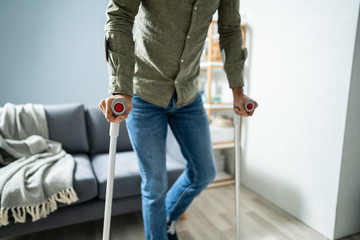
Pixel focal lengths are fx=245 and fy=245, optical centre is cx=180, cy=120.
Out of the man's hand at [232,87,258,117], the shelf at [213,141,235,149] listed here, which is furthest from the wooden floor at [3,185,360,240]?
the man's hand at [232,87,258,117]

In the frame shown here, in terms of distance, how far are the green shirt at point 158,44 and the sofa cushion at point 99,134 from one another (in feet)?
3.42

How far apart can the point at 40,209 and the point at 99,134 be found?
0.74 metres

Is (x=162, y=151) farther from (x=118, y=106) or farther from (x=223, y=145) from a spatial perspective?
(x=223, y=145)

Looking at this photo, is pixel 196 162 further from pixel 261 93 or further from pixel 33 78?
pixel 33 78

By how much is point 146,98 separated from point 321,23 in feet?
3.72

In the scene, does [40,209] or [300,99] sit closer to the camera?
[40,209]

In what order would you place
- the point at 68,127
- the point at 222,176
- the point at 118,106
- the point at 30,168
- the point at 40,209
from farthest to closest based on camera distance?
the point at 222,176 < the point at 68,127 < the point at 30,168 < the point at 40,209 < the point at 118,106

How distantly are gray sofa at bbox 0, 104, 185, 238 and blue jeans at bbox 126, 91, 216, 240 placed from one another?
15.1 inches

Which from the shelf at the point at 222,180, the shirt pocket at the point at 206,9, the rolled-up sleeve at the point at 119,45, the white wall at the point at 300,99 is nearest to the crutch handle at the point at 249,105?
the shirt pocket at the point at 206,9

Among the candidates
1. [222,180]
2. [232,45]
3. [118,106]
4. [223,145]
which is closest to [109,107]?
[118,106]

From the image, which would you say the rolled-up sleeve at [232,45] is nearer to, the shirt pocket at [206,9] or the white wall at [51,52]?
the shirt pocket at [206,9]

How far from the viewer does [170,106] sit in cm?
96

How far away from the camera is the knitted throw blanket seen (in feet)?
3.78

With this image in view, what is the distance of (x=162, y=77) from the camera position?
920mm
